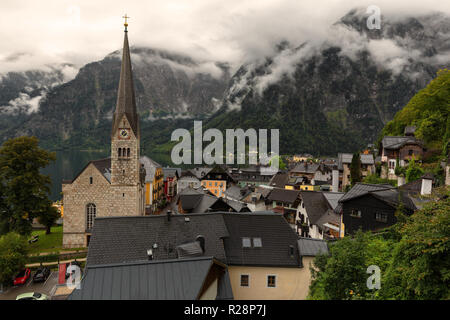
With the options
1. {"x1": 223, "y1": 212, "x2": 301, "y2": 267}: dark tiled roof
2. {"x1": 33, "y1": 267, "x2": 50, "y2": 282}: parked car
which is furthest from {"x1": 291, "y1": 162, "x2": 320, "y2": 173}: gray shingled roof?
{"x1": 33, "y1": 267, "x2": 50, "y2": 282}: parked car

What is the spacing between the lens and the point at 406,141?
142 ft

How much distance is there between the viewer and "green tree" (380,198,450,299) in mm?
9367

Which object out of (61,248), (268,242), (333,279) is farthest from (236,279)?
(61,248)

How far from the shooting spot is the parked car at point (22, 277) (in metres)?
29.1

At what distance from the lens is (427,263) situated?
9633 mm

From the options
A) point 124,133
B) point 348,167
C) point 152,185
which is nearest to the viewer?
point 124,133

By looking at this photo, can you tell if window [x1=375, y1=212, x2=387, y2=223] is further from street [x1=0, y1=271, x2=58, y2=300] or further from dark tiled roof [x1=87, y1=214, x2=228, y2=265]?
street [x1=0, y1=271, x2=58, y2=300]

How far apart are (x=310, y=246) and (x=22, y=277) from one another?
2863 centimetres

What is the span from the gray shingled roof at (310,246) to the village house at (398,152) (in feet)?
87.3

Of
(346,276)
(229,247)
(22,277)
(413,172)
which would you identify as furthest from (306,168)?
(346,276)

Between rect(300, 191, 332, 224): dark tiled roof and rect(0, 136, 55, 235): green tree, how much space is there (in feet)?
122

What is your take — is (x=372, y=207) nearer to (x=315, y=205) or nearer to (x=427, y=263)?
(x=315, y=205)

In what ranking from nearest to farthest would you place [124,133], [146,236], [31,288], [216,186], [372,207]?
1. [146,236]
2. [31,288]
3. [372,207]
4. [124,133]
5. [216,186]
